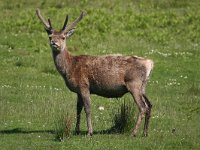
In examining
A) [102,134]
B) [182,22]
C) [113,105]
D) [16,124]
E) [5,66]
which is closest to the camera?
[102,134]

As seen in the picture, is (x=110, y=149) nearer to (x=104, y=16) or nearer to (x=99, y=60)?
(x=99, y=60)

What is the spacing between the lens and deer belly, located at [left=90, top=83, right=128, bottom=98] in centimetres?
1739

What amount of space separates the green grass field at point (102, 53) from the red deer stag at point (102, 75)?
804mm

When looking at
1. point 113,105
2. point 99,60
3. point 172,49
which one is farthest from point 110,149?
point 172,49

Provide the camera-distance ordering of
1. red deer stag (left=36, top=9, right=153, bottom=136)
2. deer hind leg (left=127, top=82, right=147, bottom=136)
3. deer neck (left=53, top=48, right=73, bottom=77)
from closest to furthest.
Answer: deer hind leg (left=127, top=82, right=147, bottom=136), red deer stag (left=36, top=9, right=153, bottom=136), deer neck (left=53, top=48, right=73, bottom=77)

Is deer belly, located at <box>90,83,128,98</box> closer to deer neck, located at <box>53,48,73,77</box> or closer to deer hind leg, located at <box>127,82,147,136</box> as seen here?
deer hind leg, located at <box>127,82,147,136</box>

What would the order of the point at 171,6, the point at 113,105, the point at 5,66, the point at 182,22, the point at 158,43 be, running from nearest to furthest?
the point at 113,105 → the point at 5,66 → the point at 158,43 → the point at 182,22 → the point at 171,6

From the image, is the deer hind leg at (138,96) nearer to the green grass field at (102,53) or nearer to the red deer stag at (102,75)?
the red deer stag at (102,75)

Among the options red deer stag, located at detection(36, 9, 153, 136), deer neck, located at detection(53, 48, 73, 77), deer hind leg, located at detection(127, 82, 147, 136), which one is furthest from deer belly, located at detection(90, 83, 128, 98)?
deer neck, located at detection(53, 48, 73, 77)

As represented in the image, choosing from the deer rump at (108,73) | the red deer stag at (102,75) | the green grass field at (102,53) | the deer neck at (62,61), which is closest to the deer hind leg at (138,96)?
the red deer stag at (102,75)

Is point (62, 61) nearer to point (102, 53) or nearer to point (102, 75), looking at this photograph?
point (102, 75)

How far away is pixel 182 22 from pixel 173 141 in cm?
1995

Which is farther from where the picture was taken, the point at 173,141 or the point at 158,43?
the point at 158,43

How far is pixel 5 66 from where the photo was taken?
2670 cm
